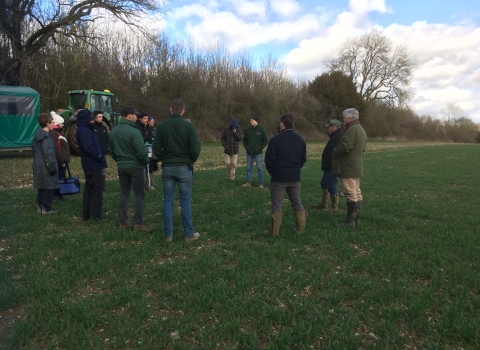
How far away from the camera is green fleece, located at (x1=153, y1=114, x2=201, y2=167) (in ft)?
16.5

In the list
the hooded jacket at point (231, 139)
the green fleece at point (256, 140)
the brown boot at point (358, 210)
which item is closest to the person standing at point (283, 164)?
the brown boot at point (358, 210)

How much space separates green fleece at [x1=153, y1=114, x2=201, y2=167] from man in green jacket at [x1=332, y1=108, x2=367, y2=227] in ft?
8.31

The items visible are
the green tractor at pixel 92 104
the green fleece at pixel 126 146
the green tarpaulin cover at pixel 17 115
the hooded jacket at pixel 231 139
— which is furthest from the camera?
the green tractor at pixel 92 104

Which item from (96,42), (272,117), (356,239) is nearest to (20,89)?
(96,42)

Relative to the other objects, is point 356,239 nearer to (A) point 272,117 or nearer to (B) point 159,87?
(B) point 159,87

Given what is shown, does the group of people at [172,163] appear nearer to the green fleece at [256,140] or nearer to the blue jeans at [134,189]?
the blue jeans at [134,189]

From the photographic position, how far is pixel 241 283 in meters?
→ 3.89

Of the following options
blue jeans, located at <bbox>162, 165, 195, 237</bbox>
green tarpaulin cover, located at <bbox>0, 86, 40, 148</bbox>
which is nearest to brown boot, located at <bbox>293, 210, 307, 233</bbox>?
blue jeans, located at <bbox>162, 165, 195, 237</bbox>

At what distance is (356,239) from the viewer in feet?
18.0

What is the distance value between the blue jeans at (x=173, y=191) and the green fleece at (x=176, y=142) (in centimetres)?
12

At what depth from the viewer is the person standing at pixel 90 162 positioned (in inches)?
234

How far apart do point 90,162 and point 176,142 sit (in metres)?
1.97

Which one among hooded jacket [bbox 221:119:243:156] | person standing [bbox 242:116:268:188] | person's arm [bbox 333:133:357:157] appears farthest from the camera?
hooded jacket [bbox 221:119:243:156]

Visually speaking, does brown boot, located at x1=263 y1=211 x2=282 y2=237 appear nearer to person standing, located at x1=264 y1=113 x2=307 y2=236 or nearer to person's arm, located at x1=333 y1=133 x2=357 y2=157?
person standing, located at x1=264 y1=113 x2=307 y2=236
